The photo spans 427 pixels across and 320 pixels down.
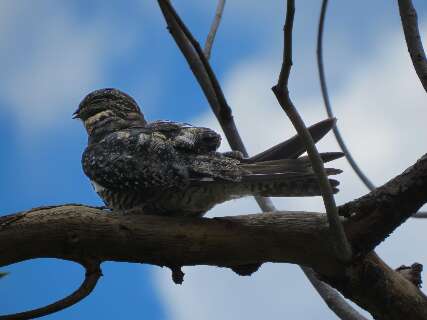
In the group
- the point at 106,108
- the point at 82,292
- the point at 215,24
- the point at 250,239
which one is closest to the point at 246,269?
the point at 250,239

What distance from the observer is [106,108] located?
322 cm

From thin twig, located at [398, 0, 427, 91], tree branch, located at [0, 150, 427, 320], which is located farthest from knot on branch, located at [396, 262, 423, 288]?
thin twig, located at [398, 0, 427, 91]

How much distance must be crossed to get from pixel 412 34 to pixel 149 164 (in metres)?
1.14

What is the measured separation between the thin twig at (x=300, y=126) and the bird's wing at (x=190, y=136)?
888mm

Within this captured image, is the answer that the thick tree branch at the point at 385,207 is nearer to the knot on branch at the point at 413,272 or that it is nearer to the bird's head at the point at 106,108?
the knot on branch at the point at 413,272

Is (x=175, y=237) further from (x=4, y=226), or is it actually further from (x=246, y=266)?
(x=4, y=226)

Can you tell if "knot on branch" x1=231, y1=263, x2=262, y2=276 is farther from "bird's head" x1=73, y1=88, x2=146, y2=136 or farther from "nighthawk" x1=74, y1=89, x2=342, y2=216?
"bird's head" x1=73, y1=88, x2=146, y2=136

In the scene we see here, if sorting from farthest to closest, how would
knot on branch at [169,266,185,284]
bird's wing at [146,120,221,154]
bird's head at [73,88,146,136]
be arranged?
bird's head at [73,88,146,136], bird's wing at [146,120,221,154], knot on branch at [169,266,185,284]

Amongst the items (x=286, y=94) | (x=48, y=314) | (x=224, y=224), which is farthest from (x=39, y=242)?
(x=286, y=94)

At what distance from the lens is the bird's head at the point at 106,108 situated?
3.19 m

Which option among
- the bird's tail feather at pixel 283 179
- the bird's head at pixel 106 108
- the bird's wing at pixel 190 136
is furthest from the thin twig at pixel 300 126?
the bird's head at pixel 106 108

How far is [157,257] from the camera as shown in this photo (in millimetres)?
1971

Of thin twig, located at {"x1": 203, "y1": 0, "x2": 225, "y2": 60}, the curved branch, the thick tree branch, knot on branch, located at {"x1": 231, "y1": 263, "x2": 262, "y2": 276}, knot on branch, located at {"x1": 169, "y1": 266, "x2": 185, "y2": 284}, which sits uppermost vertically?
thin twig, located at {"x1": 203, "y1": 0, "x2": 225, "y2": 60}

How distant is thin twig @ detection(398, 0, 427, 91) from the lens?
1.84 meters
